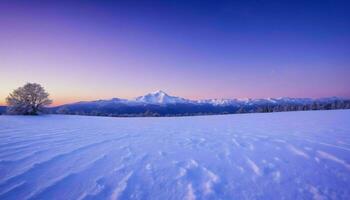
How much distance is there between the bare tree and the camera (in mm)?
16797

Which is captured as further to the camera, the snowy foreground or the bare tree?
the bare tree

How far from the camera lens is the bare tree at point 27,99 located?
55.1 ft

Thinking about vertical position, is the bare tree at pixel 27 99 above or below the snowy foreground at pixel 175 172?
above

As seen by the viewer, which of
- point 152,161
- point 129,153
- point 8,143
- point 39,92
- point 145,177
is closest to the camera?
point 145,177

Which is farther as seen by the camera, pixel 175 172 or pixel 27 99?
pixel 27 99

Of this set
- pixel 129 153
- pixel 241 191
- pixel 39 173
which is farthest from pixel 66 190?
pixel 241 191

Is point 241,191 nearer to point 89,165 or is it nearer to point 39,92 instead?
point 89,165

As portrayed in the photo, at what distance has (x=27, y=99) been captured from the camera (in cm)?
1728

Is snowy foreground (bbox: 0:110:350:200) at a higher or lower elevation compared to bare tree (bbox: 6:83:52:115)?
lower

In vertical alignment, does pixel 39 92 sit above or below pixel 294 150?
above

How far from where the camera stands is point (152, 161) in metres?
3.83

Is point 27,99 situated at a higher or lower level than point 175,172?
higher

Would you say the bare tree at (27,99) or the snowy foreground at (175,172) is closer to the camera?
the snowy foreground at (175,172)

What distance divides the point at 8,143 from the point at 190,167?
5508 mm
